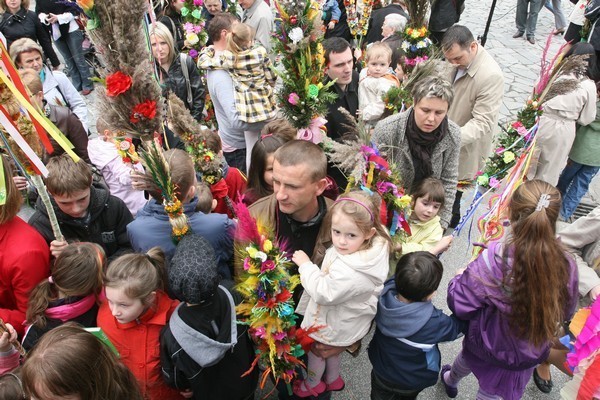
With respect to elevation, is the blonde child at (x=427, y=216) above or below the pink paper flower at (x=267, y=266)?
below

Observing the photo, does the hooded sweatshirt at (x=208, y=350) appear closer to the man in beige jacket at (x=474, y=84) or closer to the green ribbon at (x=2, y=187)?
the green ribbon at (x=2, y=187)

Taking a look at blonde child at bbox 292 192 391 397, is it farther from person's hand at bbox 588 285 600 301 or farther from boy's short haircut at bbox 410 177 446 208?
person's hand at bbox 588 285 600 301

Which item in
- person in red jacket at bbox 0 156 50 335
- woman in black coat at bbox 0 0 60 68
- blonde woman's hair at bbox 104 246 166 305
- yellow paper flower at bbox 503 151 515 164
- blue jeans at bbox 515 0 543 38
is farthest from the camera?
blue jeans at bbox 515 0 543 38

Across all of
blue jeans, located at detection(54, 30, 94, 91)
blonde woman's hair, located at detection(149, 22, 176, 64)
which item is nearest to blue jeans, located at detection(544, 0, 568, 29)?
blonde woman's hair, located at detection(149, 22, 176, 64)

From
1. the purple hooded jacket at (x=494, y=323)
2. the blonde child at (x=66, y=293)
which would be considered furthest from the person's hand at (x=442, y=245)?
the blonde child at (x=66, y=293)

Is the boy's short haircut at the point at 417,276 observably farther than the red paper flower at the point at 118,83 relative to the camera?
Yes

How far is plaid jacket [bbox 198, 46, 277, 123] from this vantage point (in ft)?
13.8

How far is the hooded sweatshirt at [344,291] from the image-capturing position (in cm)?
230

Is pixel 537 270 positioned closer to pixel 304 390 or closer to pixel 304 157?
pixel 304 157

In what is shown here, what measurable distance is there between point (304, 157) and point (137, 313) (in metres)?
1.26

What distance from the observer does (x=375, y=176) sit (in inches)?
110

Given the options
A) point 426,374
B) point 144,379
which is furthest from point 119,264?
point 426,374

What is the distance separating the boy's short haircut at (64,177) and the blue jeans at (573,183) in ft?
16.1

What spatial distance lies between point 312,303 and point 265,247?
0.59 metres
